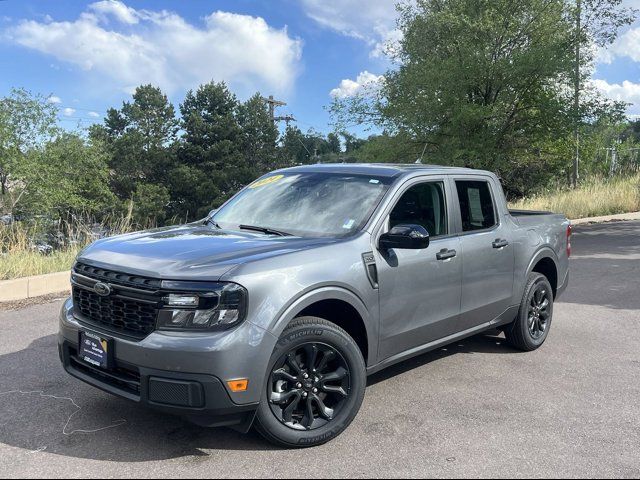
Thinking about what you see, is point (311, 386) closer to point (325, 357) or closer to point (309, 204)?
point (325, 357)

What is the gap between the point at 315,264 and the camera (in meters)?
3.46

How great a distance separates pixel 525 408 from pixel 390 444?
121cm

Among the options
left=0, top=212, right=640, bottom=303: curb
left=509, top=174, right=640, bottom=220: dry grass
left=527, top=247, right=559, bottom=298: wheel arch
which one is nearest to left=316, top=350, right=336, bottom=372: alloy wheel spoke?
left=527, top=247, right=559, bottom=298: wheel arch

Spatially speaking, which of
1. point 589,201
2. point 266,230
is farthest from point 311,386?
point 589,201

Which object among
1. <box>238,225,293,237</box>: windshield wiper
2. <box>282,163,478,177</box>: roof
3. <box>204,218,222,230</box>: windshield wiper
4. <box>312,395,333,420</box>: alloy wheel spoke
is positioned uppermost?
<box>282,163,478,177</box>: roof

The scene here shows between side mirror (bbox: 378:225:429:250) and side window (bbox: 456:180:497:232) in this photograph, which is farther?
side window (bbox: 456:180:497:232)

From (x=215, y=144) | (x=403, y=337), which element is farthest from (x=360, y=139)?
(x=215, y=144)

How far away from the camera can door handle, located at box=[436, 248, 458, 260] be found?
4.26 metres

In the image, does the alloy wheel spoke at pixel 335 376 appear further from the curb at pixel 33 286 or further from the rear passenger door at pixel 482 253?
the curb at pixel 33 286

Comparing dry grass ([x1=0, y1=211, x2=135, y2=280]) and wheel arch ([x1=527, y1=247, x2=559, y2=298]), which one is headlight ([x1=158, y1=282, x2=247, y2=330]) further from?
dry grass ([x1=0, y1=211, x2=135, y2=280])

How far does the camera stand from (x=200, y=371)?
119 inches

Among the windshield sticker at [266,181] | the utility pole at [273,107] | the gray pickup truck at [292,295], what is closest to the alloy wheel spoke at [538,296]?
the gray pickup truck at [292,295]

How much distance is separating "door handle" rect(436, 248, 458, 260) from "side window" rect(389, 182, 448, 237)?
0.54ft

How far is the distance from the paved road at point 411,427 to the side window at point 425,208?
4.18ft
